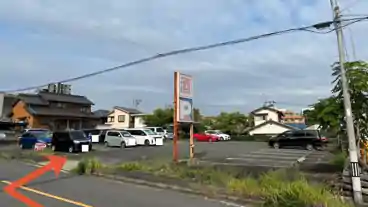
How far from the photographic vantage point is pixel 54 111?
5350cm

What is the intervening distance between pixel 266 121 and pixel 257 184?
1984 inches

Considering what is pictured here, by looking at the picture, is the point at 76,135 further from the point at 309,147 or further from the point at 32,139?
the point at 309,147

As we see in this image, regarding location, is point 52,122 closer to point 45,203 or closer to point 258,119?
point 258,119

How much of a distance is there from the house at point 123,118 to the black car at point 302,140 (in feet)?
135

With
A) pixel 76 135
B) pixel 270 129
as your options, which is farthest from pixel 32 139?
pixel 270 129

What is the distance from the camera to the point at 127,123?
2756 inches

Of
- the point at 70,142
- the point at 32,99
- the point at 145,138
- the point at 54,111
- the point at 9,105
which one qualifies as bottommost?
the point at 70,142

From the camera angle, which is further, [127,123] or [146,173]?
[127,123]

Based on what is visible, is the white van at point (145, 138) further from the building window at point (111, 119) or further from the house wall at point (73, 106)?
the building window at point (111, 119)

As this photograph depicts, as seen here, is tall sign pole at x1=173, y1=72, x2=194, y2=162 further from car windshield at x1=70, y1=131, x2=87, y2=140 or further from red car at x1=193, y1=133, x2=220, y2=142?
red car at x1=193, y1=133, x2=220, y2=142

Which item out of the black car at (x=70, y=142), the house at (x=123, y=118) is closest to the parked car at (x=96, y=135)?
the black car at (x=70, y=142)

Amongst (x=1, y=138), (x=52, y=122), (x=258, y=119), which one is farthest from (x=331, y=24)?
(x=258, y=119)

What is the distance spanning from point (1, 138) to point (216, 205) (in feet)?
121

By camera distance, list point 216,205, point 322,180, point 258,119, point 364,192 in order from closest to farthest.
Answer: point 216,205
point 364,192
point 322,180
point 258,119
